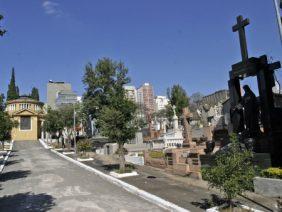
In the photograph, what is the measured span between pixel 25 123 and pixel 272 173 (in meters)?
69.5

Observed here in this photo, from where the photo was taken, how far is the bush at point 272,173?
12.4 meters

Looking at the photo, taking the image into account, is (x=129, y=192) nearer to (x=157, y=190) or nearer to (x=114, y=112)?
(x=157, y=190)

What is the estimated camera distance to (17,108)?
78.4 m

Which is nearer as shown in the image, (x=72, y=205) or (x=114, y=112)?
(x=72, y=205)

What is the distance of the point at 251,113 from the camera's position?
1664 cm

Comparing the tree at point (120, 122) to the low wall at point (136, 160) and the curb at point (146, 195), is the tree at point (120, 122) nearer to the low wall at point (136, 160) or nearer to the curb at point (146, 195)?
the curb at point (146, 195)

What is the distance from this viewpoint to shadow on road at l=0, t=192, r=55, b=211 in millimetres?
12523

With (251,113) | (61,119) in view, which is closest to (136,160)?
(251,113)

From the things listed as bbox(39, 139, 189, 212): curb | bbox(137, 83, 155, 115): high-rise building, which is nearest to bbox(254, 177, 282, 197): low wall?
bbox(39, 139, 189, 212): curb

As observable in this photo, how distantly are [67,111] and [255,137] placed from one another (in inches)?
1531

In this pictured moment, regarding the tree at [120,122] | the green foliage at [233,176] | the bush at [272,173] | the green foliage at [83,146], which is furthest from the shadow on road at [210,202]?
the green foliage at [83,146]

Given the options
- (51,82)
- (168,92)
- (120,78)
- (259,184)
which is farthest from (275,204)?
(51,82)

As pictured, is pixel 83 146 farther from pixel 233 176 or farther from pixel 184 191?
pixel 233 176

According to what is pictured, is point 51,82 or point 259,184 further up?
point 51,82
